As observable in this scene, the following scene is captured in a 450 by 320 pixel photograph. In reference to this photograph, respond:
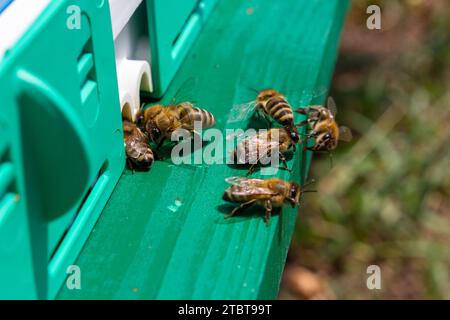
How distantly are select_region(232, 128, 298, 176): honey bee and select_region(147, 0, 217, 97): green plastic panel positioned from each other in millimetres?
394

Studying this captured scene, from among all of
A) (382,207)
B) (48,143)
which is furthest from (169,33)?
(382,207)

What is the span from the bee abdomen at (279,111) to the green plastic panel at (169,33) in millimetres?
347

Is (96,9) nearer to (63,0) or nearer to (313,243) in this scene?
(63,0)

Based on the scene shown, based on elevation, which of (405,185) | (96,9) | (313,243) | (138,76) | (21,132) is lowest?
(313,243)

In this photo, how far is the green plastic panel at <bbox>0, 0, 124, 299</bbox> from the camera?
1.35m

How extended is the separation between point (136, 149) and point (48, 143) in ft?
1.73

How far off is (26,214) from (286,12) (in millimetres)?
1572

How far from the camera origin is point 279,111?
2076mm

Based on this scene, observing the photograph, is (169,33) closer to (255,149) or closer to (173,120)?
(173,120)

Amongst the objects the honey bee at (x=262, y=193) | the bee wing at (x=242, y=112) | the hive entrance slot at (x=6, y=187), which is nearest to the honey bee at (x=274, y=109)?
the bee wing at (x=242, y=112)

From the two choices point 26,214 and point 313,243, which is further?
point 313,243

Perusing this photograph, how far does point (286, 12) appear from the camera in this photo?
9.00ft

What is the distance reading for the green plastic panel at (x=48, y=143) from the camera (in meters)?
1.35
